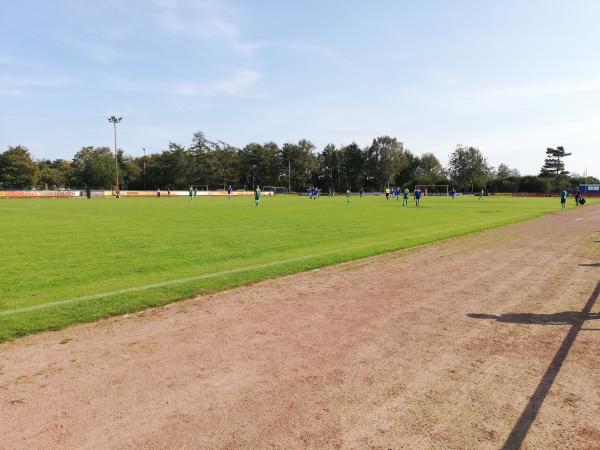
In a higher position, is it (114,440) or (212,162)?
(212,162)

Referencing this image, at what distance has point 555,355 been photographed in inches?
195

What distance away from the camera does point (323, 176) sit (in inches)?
5669

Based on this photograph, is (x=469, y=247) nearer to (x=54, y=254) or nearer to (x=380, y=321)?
(x=380, y=321)

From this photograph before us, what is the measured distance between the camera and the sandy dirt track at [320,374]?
11.1ft

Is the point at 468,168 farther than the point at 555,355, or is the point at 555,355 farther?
the point at 468,168

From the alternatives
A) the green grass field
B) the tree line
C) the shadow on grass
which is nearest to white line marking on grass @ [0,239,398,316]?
the green grass field

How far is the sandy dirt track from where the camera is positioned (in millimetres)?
3381

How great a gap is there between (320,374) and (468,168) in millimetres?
143225

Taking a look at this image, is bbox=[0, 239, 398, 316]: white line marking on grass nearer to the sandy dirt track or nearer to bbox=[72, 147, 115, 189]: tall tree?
the sandy dirt track

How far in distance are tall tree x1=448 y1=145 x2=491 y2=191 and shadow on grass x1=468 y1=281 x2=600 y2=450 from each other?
133278mm

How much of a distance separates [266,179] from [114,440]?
5310 inches

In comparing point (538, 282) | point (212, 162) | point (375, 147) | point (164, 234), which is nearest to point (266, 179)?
point (212, 162)

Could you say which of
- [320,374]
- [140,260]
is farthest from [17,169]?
[320,374]

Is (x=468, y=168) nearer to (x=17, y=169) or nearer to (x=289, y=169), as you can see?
(x=289, y=169)
